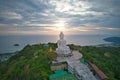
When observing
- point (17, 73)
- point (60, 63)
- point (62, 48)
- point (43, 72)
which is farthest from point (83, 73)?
point (17, 73)

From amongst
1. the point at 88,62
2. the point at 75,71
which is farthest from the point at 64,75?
the point at 88,62

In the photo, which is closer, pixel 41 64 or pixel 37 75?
pixel 37 75

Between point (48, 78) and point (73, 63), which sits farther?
point (73, 63)

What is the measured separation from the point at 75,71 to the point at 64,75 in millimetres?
2108

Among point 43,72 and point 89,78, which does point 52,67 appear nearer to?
point 43,72

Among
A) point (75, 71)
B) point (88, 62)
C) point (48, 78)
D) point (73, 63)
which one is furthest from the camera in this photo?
point (88, 62)

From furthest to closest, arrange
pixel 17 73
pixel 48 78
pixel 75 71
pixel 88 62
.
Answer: pixel 17 73
pixel 88 62
pixel 75 71
pixel 48 78

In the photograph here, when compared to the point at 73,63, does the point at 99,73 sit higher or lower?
lower

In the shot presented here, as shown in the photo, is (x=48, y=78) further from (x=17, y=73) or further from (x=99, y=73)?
(x=17, y=73)

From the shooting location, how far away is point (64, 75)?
2080cm

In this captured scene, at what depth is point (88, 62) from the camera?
2669cm

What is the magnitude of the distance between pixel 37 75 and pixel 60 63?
16.8 ft

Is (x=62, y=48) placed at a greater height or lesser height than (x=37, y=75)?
greater

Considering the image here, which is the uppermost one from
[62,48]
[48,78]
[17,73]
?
[62,48]
